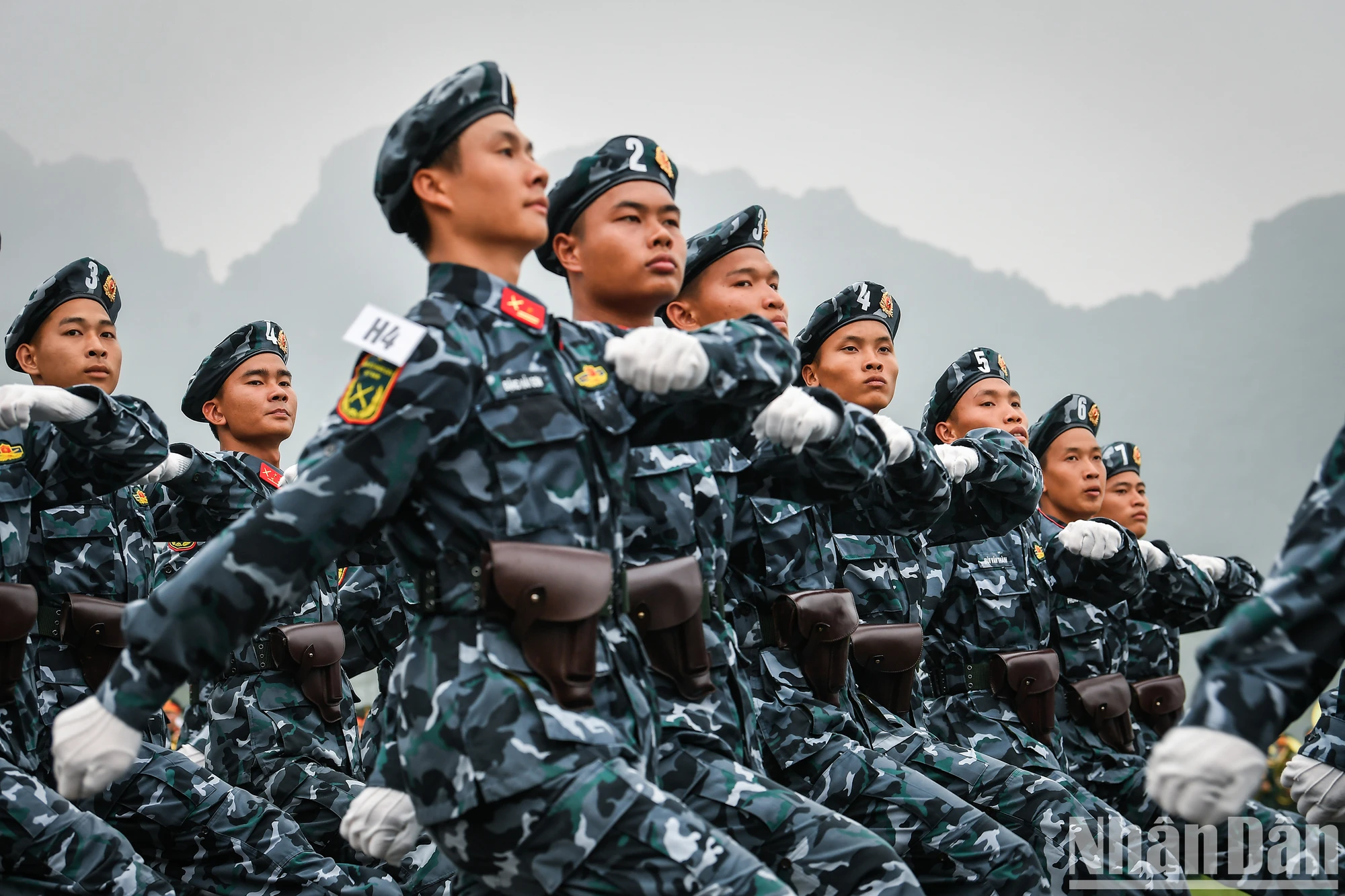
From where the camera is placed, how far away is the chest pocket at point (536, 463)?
2.28 metres

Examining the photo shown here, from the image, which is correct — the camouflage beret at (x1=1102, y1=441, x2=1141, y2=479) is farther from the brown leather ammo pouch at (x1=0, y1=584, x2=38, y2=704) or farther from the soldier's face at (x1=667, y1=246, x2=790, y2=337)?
the brown leather ammo pouch at (x1=0, y1=584, x2=38, y2=704)

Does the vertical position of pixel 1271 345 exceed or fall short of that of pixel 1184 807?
it exceeds it

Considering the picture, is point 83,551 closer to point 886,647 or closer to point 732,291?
point 732,291

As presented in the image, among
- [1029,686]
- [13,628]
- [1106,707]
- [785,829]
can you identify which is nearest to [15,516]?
[13,628]

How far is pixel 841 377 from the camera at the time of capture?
14.9ft

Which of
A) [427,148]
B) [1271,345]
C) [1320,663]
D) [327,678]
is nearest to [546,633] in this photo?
[427,148]

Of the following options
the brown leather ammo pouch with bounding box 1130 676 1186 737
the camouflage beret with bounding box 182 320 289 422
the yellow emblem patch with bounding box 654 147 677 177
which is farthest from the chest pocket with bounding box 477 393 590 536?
the brown leather ammo pouch with bounding box 1130 676 1186 737

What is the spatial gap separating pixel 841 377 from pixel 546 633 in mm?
2507

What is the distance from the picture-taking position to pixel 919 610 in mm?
4723

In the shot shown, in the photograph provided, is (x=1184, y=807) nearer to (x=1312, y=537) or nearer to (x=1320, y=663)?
(x=1320, y=663)

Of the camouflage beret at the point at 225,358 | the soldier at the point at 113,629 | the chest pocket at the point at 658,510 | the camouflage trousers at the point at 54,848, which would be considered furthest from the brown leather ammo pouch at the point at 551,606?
the camouflage beret at the point at 225,358

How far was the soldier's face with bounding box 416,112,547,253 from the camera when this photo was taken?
2557 millimetres

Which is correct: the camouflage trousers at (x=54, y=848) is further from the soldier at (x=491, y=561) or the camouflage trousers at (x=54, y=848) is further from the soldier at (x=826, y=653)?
the soldier at (x=826, y=653)

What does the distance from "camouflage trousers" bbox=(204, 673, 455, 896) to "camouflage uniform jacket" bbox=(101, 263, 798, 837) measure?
8.92 ft
